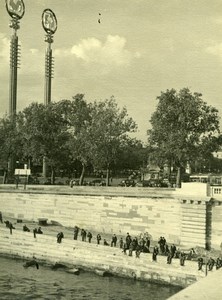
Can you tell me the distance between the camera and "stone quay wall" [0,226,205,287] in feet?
99.1

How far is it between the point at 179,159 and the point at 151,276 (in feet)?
61.1

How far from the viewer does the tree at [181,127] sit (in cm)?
4750

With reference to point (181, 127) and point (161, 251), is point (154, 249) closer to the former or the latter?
point (161, 251)

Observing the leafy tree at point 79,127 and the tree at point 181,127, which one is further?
the leafy tree at point 79,127

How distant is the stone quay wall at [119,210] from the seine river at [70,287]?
246 inches

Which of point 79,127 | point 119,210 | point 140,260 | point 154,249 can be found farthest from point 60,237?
point 79,127

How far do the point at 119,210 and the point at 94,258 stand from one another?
6.30 meters

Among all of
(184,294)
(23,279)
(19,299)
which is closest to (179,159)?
(23,279)

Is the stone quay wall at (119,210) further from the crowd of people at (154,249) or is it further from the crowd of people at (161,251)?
the crowd of people at (161,251)

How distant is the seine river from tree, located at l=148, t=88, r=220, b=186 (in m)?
18.3

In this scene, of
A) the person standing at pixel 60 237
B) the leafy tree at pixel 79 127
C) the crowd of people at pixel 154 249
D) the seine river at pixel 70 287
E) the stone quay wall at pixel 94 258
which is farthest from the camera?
the leafy tree at pixel 79 127

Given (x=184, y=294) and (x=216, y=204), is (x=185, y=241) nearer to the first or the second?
(x=216, y=204)

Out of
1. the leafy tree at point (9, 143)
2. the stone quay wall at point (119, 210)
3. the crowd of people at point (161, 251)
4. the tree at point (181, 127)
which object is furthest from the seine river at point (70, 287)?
the leafy tree at point (9, 143)

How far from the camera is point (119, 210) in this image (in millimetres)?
39375
